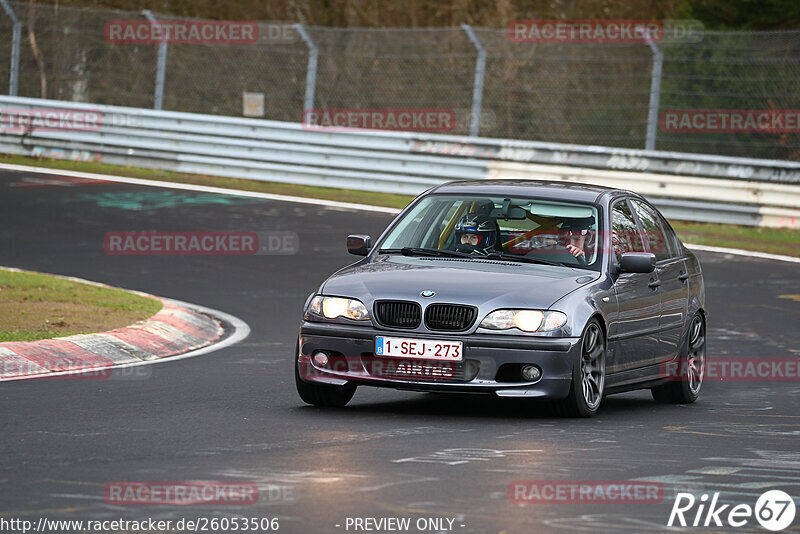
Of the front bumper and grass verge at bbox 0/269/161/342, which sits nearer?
the front bumper

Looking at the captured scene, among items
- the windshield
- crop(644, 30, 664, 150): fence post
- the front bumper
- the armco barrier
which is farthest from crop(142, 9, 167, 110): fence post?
the front bumper

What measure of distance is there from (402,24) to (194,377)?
2848 cm

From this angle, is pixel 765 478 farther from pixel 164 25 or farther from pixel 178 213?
pixel 164 25

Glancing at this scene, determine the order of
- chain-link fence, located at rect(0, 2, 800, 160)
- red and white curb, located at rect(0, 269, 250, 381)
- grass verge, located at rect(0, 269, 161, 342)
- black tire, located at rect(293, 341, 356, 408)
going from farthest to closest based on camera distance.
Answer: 1. chain-link fence, located at rect(0, 2, 800, 160)
2. grass verge, located at rect(0, 269, 161, 342)
3. red and white curb, located at rect(0, 269, 250, 381)
4. black tire, located at rect(293, 341, 356, 408)

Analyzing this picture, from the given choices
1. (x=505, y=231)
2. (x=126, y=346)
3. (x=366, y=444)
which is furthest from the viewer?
(x=126, y=346)

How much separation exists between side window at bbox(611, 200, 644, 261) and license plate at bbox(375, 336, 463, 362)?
1737 mm

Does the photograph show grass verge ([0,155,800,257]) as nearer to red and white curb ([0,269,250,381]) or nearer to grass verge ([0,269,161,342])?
grass verge ([0,269,161,342])

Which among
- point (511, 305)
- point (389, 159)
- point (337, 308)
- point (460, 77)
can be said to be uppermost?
point (460, 77)

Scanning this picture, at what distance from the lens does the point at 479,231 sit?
10.3 meters

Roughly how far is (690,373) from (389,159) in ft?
49.4

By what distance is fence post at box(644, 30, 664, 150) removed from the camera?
2382cm

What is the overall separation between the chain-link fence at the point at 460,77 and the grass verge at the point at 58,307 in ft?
35.9

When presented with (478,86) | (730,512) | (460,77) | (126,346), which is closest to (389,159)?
(478,86)

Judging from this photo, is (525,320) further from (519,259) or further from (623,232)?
(623,232)
